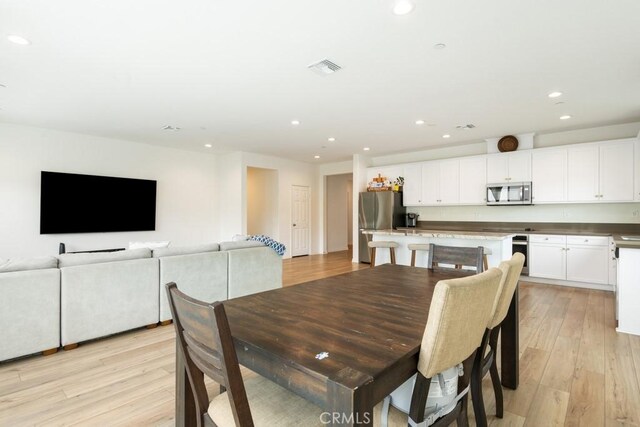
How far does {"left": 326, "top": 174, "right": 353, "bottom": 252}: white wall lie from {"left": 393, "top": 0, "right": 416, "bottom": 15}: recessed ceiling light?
283 inches

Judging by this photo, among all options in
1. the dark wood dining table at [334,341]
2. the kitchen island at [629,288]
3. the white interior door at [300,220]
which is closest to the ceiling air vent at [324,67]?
the dark wood dining table at [334,341]

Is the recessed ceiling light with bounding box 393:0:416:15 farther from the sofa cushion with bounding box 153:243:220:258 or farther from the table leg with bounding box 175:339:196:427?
the sofa cushion with bounding box 153:243:220:258

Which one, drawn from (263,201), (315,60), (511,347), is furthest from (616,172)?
(263,201)

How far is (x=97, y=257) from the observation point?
2920mm

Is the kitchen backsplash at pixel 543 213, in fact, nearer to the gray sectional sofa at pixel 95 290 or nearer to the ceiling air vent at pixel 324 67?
the ceiling air vent at pixel 324 67

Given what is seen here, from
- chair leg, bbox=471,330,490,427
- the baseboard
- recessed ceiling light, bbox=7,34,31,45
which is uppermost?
recessed ceiling light, bbox=7,34,31,45

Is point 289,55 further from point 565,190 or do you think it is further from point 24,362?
point 565,190

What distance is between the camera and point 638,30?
2344 millimetres

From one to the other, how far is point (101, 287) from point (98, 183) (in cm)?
374

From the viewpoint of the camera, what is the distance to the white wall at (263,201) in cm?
809

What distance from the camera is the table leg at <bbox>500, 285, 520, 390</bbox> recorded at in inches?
81.3

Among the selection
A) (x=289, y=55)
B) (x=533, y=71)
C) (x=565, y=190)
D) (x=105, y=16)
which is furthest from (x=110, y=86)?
(x=565, y=190)

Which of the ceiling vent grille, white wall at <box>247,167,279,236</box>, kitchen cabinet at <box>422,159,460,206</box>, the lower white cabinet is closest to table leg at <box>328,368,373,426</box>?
the ceiling vent grille

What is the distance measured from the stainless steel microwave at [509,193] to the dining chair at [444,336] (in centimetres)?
507
